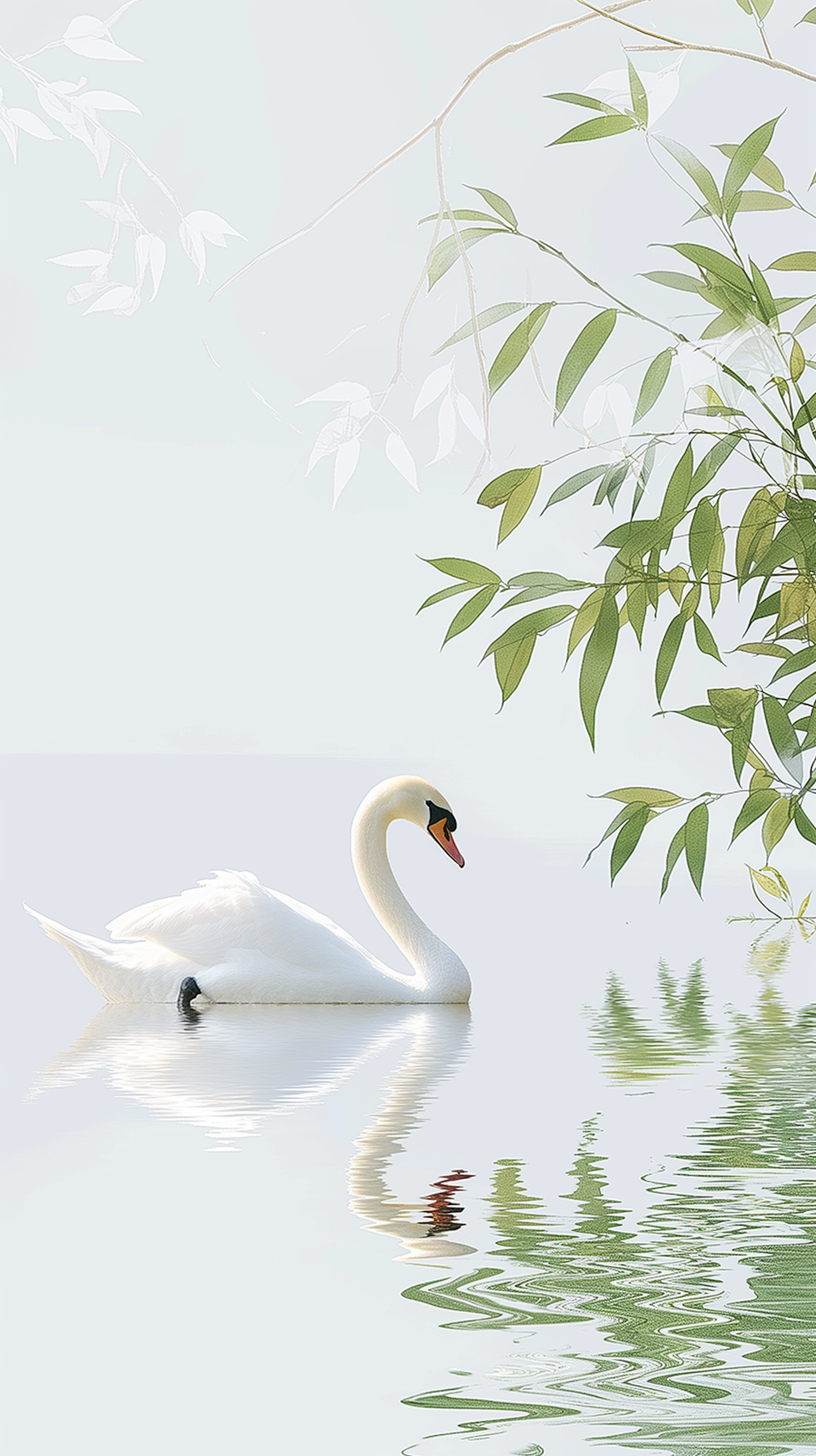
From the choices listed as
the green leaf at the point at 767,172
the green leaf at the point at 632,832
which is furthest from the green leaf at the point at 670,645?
the green leaf at the point at 767,172

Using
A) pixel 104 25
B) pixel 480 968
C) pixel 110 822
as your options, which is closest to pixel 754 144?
pixel 104 25

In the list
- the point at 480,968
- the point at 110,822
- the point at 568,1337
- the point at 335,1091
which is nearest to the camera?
the point at 568,1337

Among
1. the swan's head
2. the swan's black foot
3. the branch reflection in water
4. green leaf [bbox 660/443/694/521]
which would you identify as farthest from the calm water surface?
the swan's head

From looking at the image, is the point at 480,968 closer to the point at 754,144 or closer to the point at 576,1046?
the point at 576,1046

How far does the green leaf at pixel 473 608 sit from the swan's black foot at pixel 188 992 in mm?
1571

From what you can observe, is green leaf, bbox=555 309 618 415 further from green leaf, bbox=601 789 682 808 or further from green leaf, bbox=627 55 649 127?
green leaf, bbox=601 789 682 808

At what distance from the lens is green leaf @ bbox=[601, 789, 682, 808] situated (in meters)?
1.57

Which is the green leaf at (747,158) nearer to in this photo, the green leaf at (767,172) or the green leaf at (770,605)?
the green leaf at (767,172)

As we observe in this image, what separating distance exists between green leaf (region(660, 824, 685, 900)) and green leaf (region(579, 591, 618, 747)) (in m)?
0.16

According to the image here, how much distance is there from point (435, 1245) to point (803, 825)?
542mm

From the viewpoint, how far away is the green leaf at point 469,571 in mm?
1462

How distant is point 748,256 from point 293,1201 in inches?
32.5

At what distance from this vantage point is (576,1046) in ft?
7.30

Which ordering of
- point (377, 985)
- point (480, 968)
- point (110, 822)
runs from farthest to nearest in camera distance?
point (110, 822), point (480, 968), point (377, 985)
